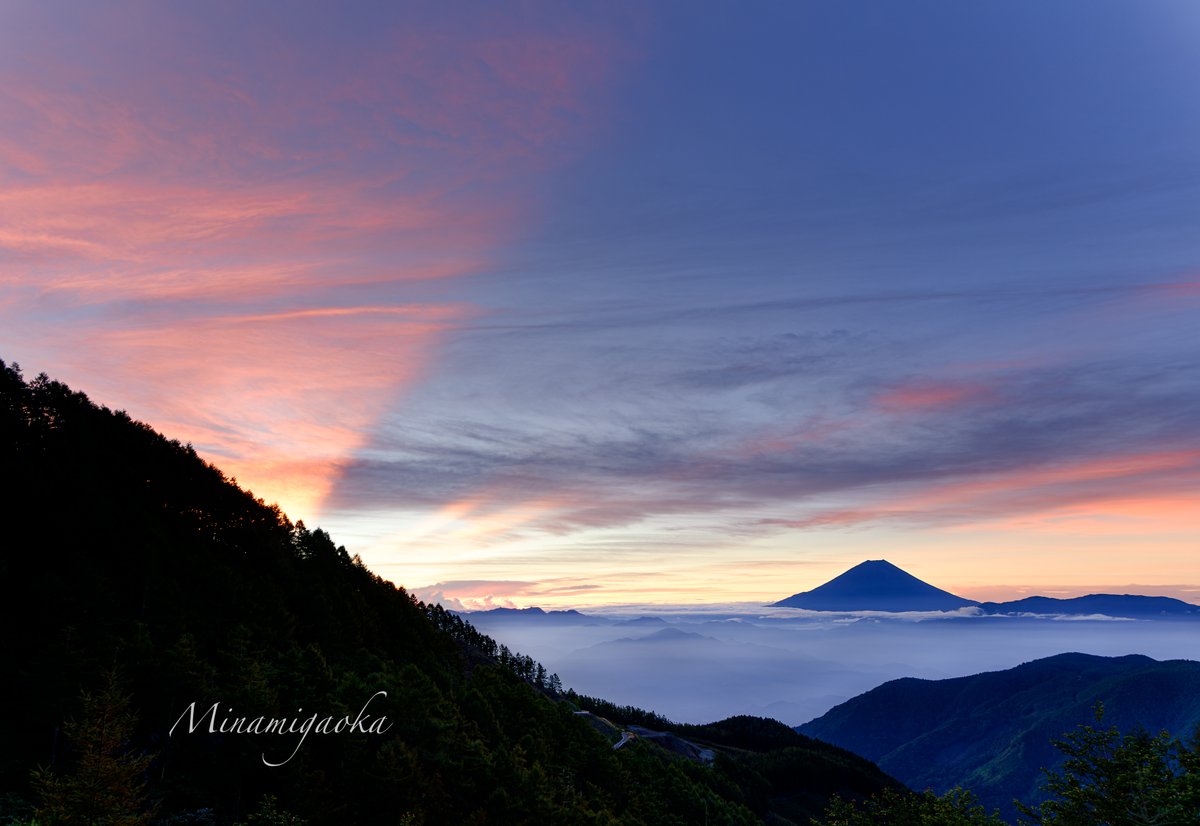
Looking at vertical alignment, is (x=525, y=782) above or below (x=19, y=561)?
below

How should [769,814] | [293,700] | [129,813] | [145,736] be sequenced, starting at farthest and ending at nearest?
[769,814], [293,700], [145,736], [129,813]

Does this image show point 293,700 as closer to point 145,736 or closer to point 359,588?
point 145,736

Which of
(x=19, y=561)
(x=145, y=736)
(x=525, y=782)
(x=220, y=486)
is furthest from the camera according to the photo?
(x=220, y=486)

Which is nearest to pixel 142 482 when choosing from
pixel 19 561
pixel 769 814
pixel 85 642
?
pixel 19 561

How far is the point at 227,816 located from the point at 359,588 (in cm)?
8541

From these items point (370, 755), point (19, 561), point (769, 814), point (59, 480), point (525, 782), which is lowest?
point (769, 814)

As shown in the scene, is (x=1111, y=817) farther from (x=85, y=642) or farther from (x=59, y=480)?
(x=59, y=480)

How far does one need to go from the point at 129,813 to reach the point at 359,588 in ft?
325

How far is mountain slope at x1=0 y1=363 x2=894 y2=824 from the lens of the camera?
48.8 m

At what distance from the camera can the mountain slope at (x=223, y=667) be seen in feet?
160

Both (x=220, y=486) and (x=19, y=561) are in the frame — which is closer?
(x=19, y=561)

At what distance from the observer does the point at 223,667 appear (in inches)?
2623

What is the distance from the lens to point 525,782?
2589 inches

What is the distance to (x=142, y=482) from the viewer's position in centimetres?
10862
